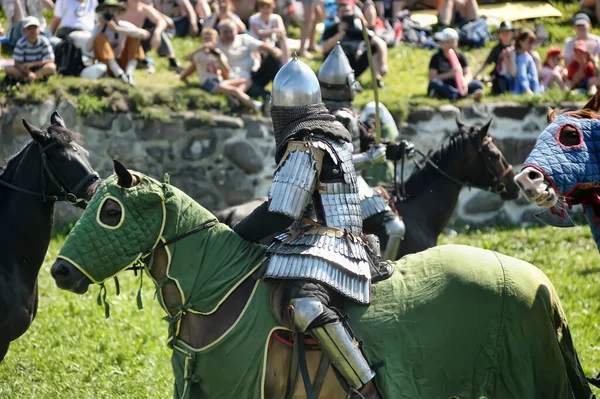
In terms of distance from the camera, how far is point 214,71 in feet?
43.3

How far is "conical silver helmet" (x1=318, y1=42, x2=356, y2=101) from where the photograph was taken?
27.0ft

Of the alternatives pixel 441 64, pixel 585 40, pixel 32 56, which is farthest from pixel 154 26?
pixel 585 40

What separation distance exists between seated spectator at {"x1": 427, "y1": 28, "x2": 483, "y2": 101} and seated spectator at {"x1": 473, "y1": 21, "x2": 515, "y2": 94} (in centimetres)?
39

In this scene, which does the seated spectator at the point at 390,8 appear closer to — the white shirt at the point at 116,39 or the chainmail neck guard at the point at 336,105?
the white shirt at the point at 116,39

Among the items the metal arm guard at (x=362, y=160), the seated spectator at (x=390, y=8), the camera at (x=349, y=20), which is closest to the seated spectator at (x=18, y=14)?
the camera at (x=349, y=20)

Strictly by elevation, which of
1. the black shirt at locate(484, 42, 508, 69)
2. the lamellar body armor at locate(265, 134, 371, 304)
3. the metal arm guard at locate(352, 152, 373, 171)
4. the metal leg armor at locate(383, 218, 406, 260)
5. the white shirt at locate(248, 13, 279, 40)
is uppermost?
the lamellar body armor at locate(265, 134, 371, 304)

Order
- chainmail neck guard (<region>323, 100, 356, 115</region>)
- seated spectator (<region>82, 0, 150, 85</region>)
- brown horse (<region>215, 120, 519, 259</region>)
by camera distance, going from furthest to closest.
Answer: seated spectator (<region>82, 0, 150, 85</region>) → brown horse (<region>215, 120, 519, 259</region>) → chainmail neck guard (<region>323, 100, 356, 115</region>)

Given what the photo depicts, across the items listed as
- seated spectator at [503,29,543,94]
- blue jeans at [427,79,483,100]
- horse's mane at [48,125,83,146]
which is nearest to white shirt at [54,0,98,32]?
blue jeans at [427,79,483,100]

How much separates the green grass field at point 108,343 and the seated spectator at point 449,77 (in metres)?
3.55

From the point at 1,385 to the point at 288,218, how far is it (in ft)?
11.4

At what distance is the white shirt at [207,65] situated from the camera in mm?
13164

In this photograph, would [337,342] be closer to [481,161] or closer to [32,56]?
[481,161]

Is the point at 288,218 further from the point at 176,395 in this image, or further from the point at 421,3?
the point at 421,3

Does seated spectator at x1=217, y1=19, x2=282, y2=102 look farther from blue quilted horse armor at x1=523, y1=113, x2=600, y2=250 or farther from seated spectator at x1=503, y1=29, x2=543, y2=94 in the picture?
blue quilted horse armor at x1=523, y1=113, x2=600, y2=250
